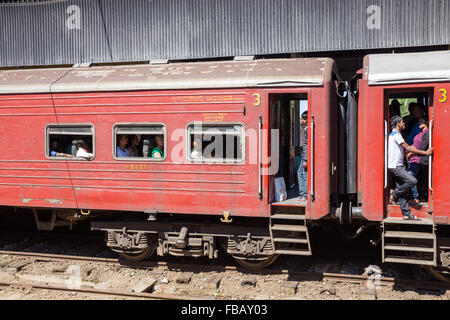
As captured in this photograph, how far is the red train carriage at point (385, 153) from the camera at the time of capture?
698 centimetres

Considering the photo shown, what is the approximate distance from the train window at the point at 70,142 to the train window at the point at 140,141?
0.55 m

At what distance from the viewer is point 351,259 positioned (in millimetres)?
9227

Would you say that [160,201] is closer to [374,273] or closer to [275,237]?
[275,237]

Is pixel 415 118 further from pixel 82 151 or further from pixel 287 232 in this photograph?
pixel 82 151

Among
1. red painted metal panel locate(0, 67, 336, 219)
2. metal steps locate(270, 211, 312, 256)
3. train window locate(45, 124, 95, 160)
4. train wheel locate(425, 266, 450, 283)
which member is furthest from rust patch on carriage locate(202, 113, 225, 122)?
train wheel locate(425, 266, 450, 283)

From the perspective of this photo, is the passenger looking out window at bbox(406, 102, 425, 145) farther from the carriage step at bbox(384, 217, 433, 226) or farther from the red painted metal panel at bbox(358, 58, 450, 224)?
the carriage step at bbox(384, 217, 433, 226)

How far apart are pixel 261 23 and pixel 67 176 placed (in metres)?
7.12

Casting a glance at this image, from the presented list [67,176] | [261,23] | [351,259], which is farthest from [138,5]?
[351,259]

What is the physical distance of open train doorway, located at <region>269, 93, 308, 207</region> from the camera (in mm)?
7961

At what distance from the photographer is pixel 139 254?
30.0 ft

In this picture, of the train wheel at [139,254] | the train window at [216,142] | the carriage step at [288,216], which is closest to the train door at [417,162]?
the carriage step at [288,216]

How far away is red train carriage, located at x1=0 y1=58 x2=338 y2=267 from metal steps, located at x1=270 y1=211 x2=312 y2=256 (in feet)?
0.06

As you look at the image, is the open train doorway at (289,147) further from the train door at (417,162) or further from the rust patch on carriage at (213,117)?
the train door at (417,162)

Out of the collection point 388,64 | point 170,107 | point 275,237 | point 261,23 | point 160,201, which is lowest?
point 275,237
